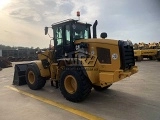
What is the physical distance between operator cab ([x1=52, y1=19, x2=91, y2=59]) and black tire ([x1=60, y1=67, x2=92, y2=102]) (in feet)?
4.00

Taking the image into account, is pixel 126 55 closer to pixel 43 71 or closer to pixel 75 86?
pixel 75 86

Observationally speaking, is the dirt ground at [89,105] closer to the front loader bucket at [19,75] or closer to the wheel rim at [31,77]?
the wheel rim at [31,77]

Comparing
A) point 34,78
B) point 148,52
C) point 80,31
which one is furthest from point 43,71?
point 148,52

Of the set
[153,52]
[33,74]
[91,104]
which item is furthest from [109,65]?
[153,52]

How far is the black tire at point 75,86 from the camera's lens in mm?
6250

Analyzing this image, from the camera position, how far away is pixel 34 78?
862cm

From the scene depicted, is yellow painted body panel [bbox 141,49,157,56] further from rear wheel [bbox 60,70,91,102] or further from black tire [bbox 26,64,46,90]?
rear wheel [bbox 60,70,91,102]

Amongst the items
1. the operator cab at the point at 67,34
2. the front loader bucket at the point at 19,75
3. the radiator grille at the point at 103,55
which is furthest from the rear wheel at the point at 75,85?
the front loader bucket at the point at 19,75

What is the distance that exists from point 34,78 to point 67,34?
7.90 ft

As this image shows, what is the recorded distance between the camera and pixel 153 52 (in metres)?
24.5

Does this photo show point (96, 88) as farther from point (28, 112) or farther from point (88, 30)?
point (28, 112)

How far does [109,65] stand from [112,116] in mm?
1676

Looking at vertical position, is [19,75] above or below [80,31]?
below

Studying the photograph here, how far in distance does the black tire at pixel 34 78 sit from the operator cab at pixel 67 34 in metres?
1.10
